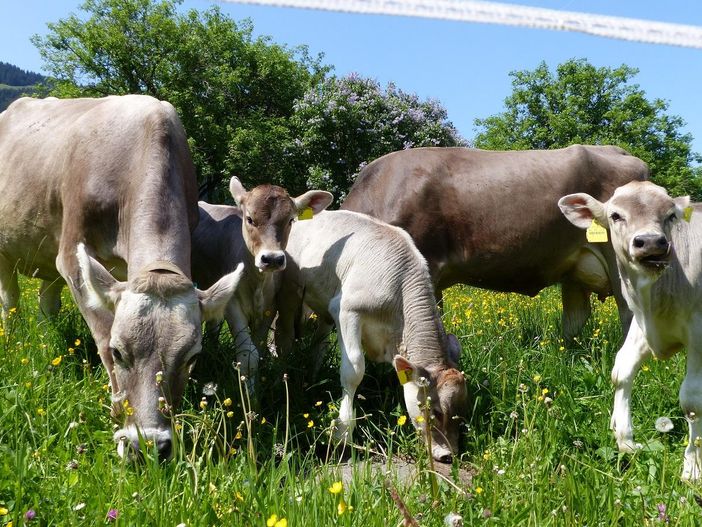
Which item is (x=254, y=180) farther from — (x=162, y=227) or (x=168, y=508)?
(x=168, y=508)

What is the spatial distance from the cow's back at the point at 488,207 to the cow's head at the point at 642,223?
2.45 m

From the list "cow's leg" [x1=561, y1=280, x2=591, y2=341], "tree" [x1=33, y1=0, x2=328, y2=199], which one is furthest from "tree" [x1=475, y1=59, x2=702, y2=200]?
"cow's leg" [x1=561, y1=280, x2=591, y2=341]

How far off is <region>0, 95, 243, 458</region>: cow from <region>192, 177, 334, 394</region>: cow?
58cm

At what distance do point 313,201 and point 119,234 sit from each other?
1903mm

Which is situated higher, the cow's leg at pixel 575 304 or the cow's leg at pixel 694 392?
the cow's leg at pixel 694 392

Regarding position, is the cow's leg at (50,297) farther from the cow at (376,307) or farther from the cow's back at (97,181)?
the cow at (376,307)

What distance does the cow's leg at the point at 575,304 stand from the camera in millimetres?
7879

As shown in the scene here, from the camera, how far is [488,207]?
295 inches

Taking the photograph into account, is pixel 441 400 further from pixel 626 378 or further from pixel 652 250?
pixel 652 250

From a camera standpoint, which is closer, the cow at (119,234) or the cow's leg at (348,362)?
the cow at (119,234)

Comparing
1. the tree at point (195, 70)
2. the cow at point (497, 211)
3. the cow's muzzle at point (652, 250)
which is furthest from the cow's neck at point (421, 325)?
the tree at point (195, 70)

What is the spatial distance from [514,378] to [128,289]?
3.07 m

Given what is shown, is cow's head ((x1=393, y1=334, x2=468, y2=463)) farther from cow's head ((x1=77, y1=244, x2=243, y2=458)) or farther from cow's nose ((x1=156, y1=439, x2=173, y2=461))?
cow's nose ((x1=156, y1=439, x2=173, y2=461))

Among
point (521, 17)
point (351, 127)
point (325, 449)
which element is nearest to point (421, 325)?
point (325, 449)
